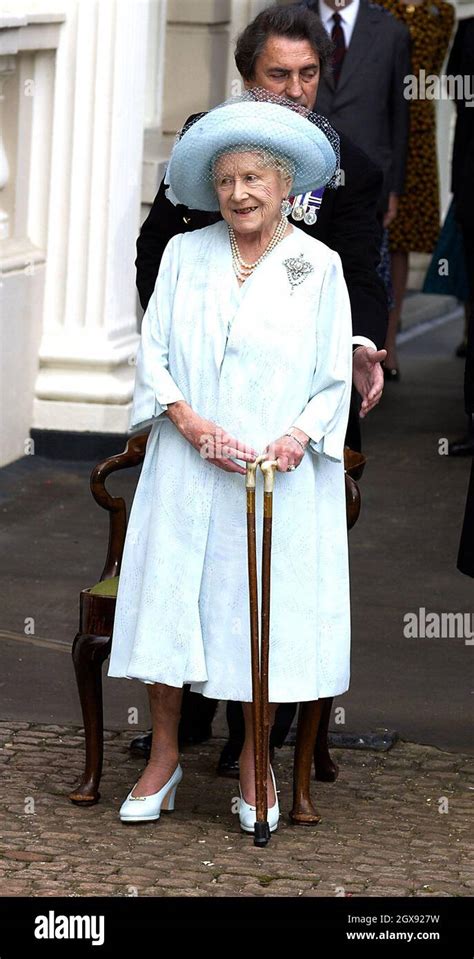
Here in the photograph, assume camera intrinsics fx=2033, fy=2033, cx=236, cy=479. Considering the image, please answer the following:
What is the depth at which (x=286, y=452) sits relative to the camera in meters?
4.92

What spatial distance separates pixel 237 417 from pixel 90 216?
14.9 ft

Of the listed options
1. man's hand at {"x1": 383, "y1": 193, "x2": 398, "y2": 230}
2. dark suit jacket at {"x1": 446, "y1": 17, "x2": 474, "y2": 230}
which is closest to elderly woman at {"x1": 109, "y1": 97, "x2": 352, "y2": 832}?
dark suit jacket at {"x1": 446, "y1": 17, "x2": 474, "y2": 230}

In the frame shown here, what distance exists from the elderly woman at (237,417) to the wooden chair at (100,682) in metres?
0.16

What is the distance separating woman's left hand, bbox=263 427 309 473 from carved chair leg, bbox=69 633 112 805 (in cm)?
76

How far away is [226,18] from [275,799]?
6875 mm

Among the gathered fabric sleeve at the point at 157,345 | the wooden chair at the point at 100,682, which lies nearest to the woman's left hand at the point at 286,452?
the gathered fabric sleeve at the point at 157,345

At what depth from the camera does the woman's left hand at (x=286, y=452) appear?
4918 mm

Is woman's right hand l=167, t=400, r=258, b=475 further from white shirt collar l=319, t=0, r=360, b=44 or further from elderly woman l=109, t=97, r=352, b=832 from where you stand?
white shirt collar l=319, t=0, r=360, b=44

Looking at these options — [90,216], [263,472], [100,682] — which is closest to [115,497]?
[100,682]

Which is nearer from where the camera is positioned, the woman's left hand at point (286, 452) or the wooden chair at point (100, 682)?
the woman's left hand at point (286, 452)

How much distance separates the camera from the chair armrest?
551 centimetres

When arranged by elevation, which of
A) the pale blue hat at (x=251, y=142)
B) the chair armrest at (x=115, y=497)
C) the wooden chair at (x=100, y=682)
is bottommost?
the wooden chair at (x=100, y=682)

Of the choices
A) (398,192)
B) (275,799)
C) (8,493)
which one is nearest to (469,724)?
(275,799)

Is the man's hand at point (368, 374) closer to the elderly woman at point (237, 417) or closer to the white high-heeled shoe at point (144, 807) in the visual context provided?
the elderly woman at point (237, 417)
